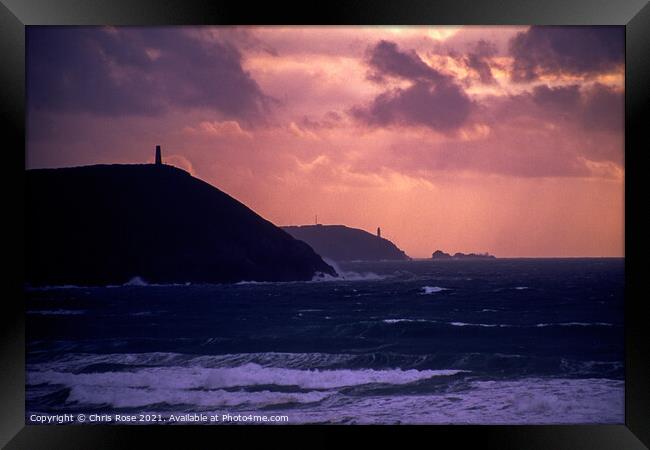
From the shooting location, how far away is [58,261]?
24.8 feet

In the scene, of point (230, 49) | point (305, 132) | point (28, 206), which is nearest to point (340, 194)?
point (305, 132)

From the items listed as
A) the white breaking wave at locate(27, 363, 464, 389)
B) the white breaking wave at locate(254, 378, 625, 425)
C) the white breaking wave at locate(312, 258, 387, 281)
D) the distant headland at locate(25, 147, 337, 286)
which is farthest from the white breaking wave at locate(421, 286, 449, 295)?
the white breaking wave at locate(254, 378, 625, 425)

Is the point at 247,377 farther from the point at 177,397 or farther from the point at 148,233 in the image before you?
the point at 148,233

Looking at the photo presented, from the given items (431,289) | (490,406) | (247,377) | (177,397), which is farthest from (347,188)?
(431,289)

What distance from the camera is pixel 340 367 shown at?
20.2 feet

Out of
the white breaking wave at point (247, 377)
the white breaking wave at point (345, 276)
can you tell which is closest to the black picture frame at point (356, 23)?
the white breaking wave at point (247, 377)

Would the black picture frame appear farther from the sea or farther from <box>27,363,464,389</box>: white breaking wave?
<box>27,363,464,389</box>: white breaking wave

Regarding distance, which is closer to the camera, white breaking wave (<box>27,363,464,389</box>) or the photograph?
the photograph

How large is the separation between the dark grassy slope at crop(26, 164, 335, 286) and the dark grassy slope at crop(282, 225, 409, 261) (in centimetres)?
35

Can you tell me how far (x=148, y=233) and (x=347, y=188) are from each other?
4.89 m

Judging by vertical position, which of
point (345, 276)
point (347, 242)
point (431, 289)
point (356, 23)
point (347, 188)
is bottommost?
point (431, 289)

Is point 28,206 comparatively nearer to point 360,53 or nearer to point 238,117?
point 238,117

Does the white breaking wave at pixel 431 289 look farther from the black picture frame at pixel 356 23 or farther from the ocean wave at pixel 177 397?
the black picture frame at pixel 356 23

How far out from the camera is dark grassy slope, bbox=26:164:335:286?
6.51 metres
